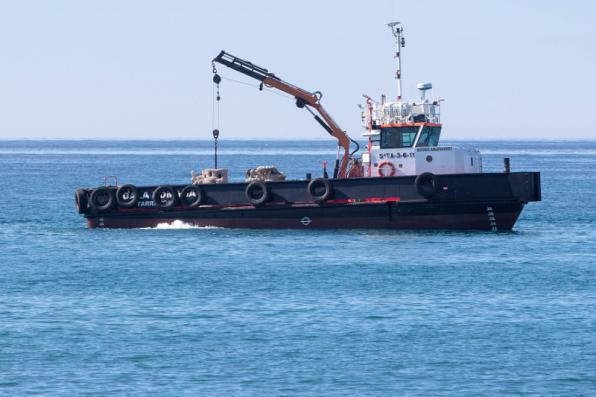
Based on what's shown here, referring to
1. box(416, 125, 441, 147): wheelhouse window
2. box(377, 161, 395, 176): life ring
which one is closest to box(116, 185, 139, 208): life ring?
box(377, 161, 395, 176): life ring

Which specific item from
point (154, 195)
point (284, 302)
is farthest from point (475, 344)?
point (154, 195)

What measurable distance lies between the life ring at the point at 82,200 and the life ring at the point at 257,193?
702 cm

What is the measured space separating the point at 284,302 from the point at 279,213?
1387cm

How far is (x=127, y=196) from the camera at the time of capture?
154 feet

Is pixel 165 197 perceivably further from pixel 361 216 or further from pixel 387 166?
pixel 387 166

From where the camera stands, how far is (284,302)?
31469 millimetres

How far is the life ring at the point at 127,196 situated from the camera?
153 ft

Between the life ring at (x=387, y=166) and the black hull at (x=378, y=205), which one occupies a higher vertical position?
the life ring at (x=387, y=166)

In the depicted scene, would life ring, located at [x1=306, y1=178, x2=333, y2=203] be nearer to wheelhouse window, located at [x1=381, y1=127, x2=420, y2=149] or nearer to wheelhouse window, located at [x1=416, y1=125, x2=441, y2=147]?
wheelhouse window, located at [x1=381, y1=127, x2=420, y2=149]

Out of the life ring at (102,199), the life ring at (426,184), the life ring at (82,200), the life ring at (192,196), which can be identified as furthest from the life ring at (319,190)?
the life ring at (82,200)

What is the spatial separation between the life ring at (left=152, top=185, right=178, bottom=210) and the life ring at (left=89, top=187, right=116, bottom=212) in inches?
75.5

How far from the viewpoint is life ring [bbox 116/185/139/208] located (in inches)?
1837

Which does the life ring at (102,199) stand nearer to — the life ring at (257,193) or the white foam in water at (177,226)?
the white foam in water at (177,226)

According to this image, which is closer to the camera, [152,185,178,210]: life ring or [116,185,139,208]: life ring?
[152,185,178,210]: life ring
